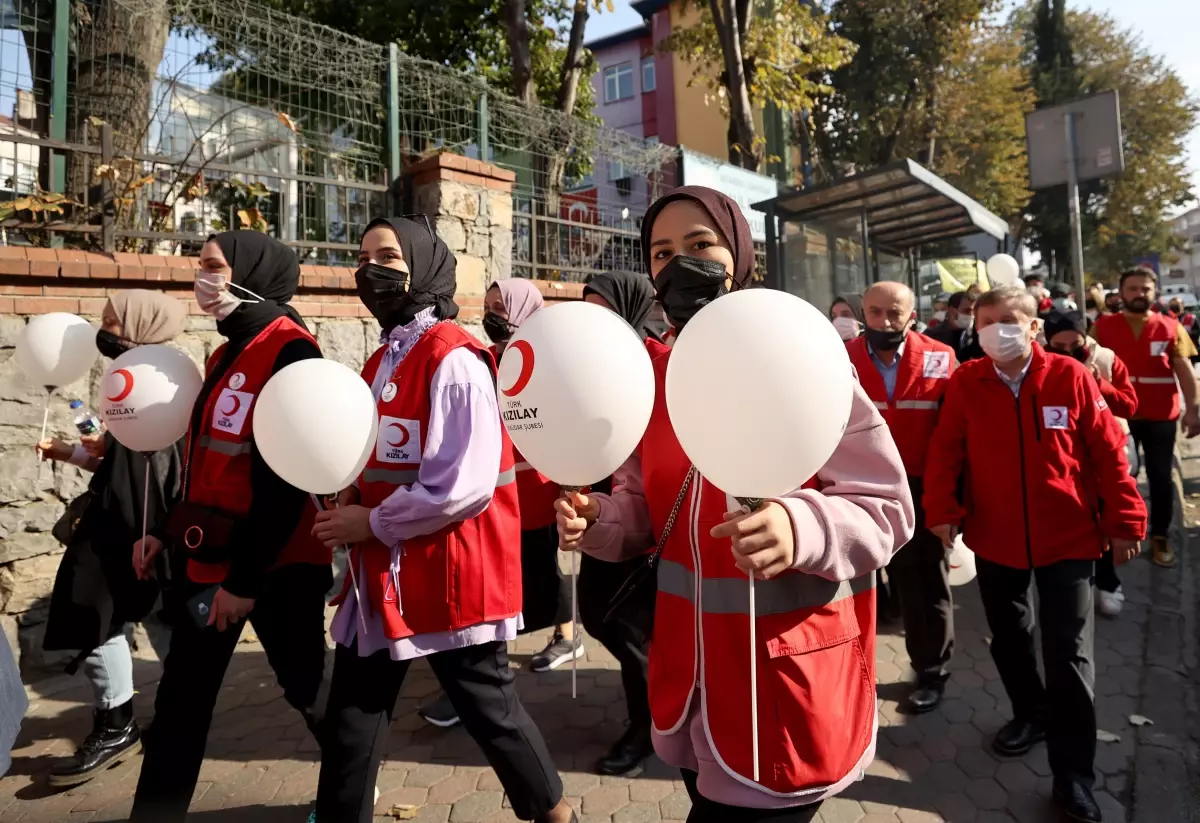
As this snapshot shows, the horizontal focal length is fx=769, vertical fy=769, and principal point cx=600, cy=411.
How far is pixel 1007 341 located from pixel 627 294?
158 centimetres

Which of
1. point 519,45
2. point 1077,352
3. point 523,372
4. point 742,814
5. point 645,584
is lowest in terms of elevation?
point 742,814

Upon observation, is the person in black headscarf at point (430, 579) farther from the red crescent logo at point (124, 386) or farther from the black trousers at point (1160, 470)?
the black trousers at point (1160, 470)

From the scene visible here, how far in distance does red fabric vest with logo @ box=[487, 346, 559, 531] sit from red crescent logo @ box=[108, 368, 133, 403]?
1455mm

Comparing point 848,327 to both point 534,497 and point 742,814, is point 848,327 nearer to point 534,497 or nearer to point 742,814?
point 534,497

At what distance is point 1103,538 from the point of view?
291 centimetres

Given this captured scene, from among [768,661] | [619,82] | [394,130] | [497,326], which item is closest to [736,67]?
[394,130]

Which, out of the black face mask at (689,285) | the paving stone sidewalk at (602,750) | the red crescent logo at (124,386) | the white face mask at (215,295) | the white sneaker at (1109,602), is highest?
the white face mask at (215,295)

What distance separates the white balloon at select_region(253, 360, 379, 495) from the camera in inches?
82.2

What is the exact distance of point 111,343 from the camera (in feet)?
10.7

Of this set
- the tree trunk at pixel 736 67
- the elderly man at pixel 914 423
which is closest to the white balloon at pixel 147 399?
the elderly man at pixel 914 423

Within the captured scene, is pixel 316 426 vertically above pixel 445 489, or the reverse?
pixel 316 426

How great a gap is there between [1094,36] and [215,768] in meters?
38.5

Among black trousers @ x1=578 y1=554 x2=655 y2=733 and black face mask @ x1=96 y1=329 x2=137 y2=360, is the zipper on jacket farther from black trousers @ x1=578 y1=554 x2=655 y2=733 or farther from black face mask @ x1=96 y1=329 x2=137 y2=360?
black face mask @ x1=96 y1=329 x2=137 y2=360

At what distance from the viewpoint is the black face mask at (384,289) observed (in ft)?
8.07
